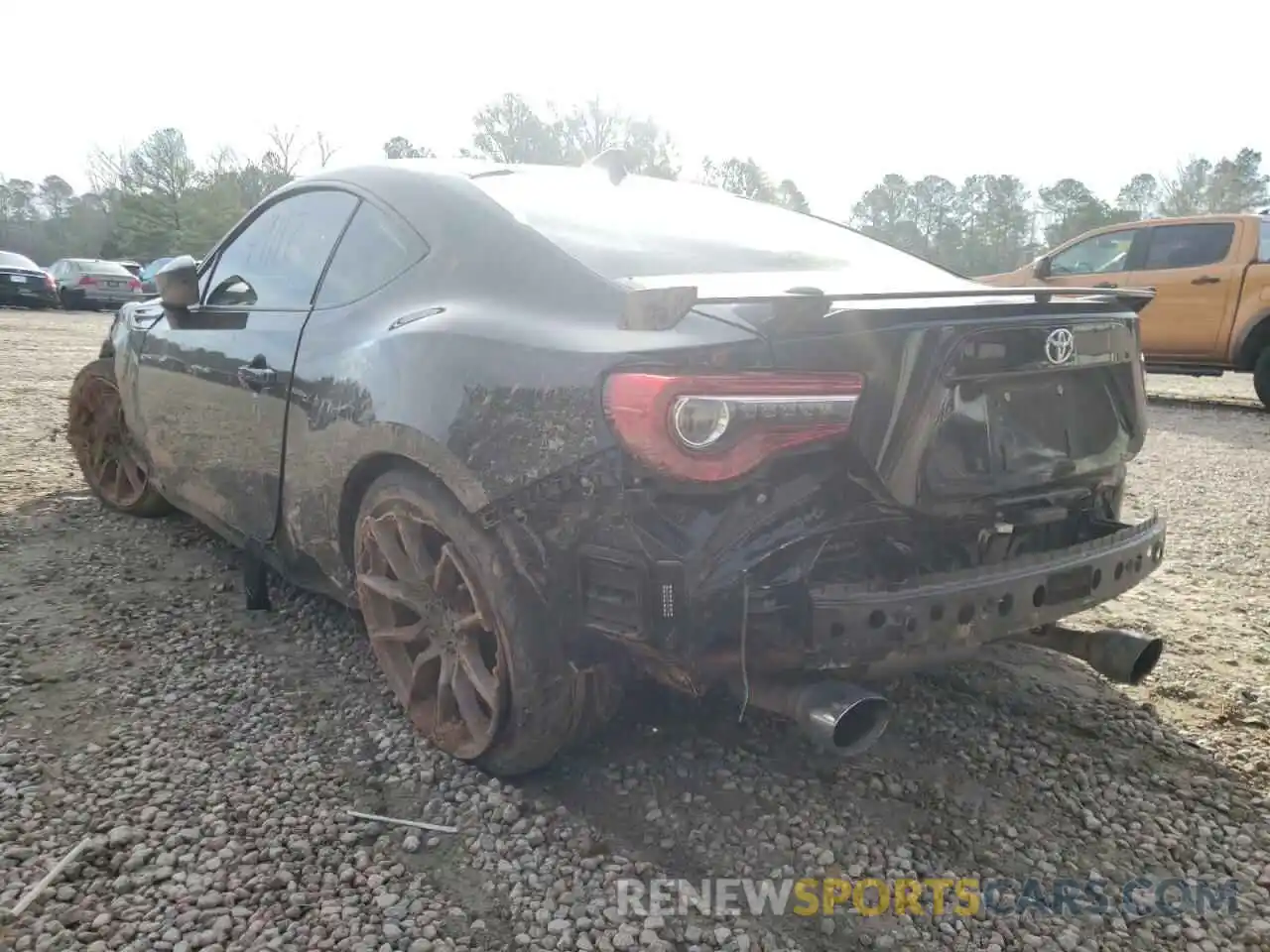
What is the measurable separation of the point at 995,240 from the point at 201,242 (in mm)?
35840

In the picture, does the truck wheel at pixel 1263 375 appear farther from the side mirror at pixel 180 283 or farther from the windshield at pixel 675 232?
the side mirror at pixel 180 283

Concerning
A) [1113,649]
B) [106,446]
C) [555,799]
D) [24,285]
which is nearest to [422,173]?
[555,799]

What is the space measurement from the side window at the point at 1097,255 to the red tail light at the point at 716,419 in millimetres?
8988

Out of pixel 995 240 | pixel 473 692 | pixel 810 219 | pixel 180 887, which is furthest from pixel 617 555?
pixel 995 240

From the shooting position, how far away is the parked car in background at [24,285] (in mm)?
21547

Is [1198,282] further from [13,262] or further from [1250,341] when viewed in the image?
[13,262]

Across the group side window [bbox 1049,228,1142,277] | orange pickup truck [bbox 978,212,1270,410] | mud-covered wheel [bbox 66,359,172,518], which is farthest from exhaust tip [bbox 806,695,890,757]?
side window [bbox 1049,228,1142,277]

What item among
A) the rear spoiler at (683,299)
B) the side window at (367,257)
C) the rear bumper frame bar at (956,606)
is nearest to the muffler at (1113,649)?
the rear bumper frame bar at (956,606)

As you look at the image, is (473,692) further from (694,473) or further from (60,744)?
(60,744)

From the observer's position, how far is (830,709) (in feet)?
6.33

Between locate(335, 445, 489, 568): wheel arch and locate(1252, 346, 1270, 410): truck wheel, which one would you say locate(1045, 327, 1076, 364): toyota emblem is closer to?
locate(335, 445, 489, 568): wheel arch

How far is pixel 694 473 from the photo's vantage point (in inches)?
76.5

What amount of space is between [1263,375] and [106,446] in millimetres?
9297

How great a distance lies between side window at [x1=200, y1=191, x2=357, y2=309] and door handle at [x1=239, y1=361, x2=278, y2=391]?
0.22 metres
